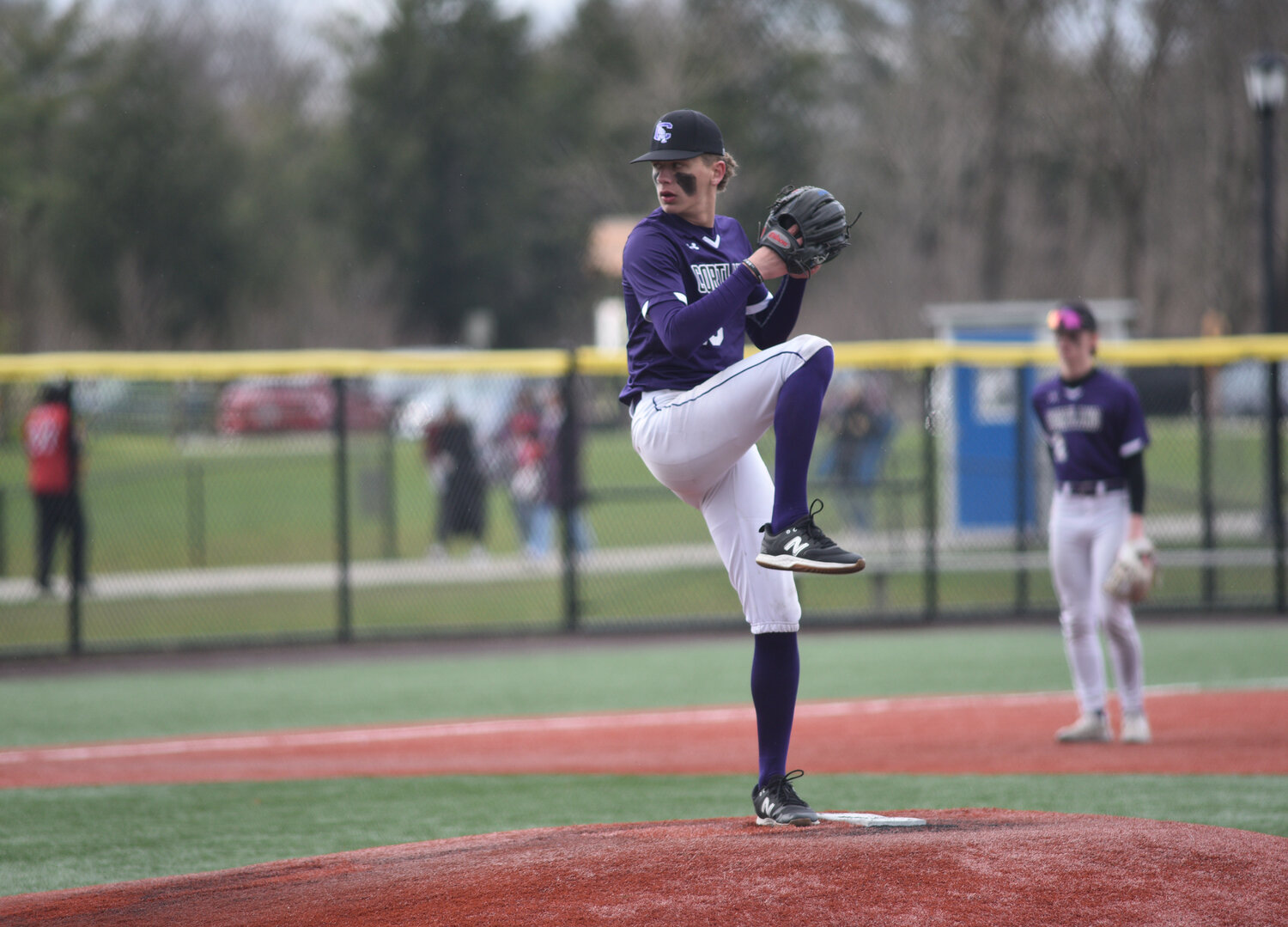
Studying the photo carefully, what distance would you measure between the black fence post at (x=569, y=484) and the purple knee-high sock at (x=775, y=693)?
301 inches

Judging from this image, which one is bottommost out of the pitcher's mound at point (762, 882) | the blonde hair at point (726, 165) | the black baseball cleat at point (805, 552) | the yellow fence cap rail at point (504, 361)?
the pitcher's mound at point (762, 882)

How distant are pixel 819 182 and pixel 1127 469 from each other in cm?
2607

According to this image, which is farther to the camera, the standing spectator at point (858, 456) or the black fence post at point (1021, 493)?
the standing spectator at point (858, 456)

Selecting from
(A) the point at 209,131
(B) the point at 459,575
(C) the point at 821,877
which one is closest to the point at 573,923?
(C) the point at 821,877

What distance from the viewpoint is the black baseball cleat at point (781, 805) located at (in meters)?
4.26

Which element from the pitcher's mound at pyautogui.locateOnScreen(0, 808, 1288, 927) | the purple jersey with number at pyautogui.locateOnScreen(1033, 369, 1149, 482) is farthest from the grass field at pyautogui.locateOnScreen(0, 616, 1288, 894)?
the purple jersey with number at pyautogui.locateOnScreen(1033, 369, 1149, 482)

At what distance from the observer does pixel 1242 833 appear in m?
3.97

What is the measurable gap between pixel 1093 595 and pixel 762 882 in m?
4.31

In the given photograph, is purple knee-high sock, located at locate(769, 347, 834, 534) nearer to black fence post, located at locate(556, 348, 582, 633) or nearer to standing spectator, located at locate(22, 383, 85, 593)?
black fence post, located at locate(556, 348, 582, 633)

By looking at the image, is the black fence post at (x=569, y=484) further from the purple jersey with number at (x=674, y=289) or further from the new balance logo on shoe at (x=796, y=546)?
the new balance logo on shoe at (x=796, y=546)

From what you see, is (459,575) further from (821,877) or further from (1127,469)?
(821,877)

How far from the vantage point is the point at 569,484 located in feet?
39.6

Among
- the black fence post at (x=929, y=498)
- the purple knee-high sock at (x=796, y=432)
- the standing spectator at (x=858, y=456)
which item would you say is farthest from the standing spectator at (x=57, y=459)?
the purple knee-high sock at (x=796, y=432)

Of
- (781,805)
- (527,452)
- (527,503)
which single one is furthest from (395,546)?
(781,805)
